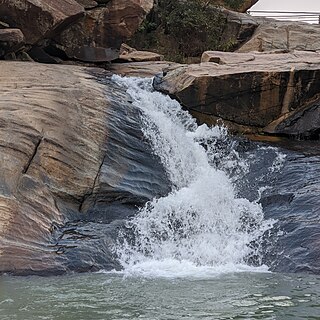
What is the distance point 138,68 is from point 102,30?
150 cm

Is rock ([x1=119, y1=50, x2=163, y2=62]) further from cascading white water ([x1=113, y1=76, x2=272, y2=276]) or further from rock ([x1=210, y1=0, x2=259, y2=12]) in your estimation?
rock ([x1=210, y1=0, x2=259, y2=12])

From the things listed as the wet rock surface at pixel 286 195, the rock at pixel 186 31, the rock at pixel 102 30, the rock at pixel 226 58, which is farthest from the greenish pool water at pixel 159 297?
the rock at pixel 186 31

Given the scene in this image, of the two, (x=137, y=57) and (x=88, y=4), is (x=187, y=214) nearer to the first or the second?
(x=88, y=4)

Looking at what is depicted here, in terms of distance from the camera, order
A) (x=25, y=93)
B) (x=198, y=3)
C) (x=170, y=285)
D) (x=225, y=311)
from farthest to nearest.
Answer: (x=198, y=3), (x=25, y=93), (x=170, y=285), (x=225, y=311)

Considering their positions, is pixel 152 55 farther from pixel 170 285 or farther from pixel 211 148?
pixel 170 285

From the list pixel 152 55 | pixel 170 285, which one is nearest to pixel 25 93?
pixel 170 285

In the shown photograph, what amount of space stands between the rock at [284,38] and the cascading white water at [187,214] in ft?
33.2

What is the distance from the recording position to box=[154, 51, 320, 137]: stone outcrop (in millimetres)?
14320

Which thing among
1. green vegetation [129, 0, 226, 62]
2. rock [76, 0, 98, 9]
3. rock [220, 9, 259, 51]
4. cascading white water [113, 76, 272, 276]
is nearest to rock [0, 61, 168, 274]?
cascading white water [113, 76, 272, 276]

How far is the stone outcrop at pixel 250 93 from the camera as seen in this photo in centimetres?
1432

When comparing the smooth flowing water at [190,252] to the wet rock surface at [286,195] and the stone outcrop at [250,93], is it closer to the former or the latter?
the wet rock surface at [286,195]

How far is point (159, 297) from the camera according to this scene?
7484 mm

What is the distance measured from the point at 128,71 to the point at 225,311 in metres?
11.4

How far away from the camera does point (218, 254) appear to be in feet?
32.9
